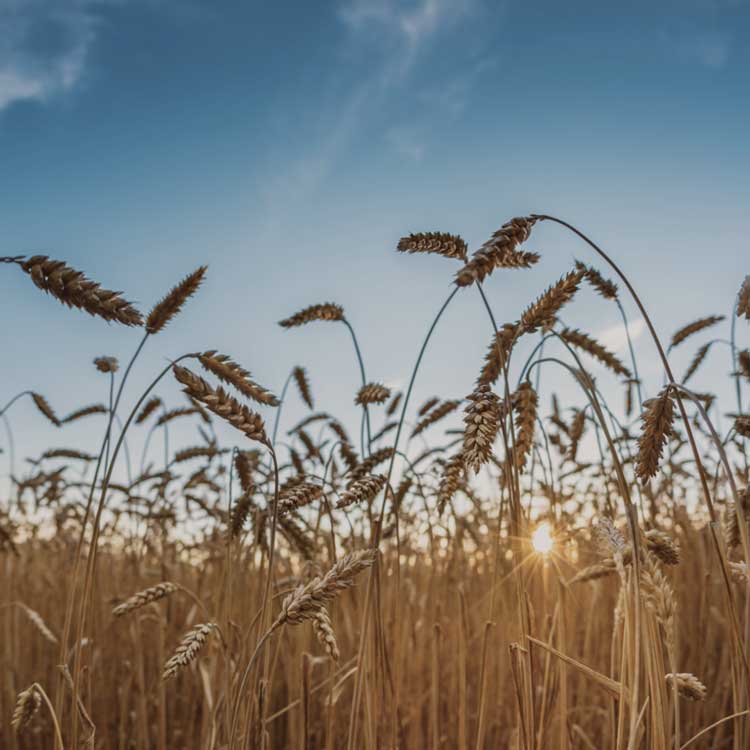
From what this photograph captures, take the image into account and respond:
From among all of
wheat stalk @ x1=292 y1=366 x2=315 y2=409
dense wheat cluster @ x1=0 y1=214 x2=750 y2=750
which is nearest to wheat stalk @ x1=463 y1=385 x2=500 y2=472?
dense wheat cluster @ x1=0 y1=214 x2=750 y2=750

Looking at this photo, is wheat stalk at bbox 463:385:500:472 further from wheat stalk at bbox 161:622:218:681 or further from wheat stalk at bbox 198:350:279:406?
wheat stalk at bbox 161:622:218:681

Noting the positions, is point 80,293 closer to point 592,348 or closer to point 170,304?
point 170,304

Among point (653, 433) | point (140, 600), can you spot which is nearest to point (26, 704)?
point (140, 600)

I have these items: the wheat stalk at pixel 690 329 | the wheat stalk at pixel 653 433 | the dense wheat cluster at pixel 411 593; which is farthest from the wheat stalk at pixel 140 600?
the wheat stalk at pixel 690 329

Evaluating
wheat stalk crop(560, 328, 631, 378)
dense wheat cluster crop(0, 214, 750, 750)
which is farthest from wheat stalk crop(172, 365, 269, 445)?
wheat stalk crop(560, 328, 631, 378)

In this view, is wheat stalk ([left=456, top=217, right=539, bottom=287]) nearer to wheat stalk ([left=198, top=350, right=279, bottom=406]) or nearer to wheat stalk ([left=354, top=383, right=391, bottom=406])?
wheat stalk ([left=198, top=350, right=279, bottom=406])

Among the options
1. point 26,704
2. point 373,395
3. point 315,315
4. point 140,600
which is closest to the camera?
point 26,704

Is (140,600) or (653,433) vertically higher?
(653,433)

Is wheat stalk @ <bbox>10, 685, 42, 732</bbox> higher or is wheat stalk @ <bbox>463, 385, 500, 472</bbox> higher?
wheat stalk @ <bbox>463, 385, 500, 472</bbox>

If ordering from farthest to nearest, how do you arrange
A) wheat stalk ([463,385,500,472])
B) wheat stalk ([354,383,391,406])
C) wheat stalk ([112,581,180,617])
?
wheat stalk ([354,383,391,406]), wheat stalk ([112,581,180,617]), wheat stalk ([463,385,500,472])

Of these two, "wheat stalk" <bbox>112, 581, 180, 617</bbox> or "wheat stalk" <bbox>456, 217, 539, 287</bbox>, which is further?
"wheat stalk" <bbox>112, 581, 180, 617</bbox>

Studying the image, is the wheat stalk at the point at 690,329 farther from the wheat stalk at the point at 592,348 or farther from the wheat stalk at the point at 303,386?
the wheat stalk at the point at 303,386

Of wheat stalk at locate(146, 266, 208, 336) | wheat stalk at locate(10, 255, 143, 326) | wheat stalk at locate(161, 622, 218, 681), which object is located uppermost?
wheat stalk at locate(146, 266, 208, 336)

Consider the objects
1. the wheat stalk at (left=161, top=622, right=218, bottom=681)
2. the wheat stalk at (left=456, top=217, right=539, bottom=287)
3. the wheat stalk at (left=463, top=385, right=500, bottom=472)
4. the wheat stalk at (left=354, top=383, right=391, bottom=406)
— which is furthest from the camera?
the wheat stalk at (left=354, top=383, right=391, bottom=406)
